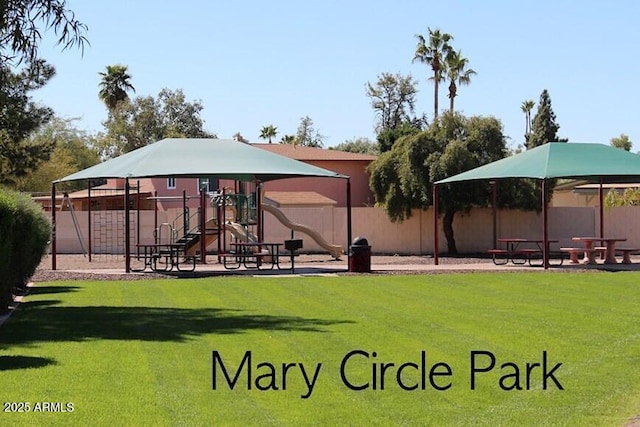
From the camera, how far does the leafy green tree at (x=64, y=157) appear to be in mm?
70562

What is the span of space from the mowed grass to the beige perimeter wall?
67.0 ft

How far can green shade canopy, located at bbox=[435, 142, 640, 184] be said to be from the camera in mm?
31562

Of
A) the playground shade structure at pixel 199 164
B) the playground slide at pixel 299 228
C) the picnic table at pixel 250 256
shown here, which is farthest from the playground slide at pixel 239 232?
the playground shade structure at pixel 199 164

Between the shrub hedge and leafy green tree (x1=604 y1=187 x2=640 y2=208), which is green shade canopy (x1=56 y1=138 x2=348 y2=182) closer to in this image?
the shrub hedge

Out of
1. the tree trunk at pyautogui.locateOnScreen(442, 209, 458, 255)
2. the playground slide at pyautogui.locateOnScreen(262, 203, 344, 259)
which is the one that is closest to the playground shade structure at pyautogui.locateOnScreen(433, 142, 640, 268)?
the playground slide at pyautogui.locateOnScreen(262, 203, 344, 259)

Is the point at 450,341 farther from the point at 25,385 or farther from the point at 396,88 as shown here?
the point at 396,88

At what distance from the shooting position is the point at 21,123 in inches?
1164

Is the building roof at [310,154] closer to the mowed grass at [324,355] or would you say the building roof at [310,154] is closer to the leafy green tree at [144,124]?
the leafy green tree at [144,124]

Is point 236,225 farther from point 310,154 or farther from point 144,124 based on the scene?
point 144,124

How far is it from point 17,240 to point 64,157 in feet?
191

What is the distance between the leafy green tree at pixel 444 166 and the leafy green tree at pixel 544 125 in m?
36.3

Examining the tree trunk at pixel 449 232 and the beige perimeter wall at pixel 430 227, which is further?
the beige perimeter wall at pixel 430 227

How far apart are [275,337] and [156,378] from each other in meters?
3.32

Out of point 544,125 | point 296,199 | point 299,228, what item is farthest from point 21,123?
point 544,125
